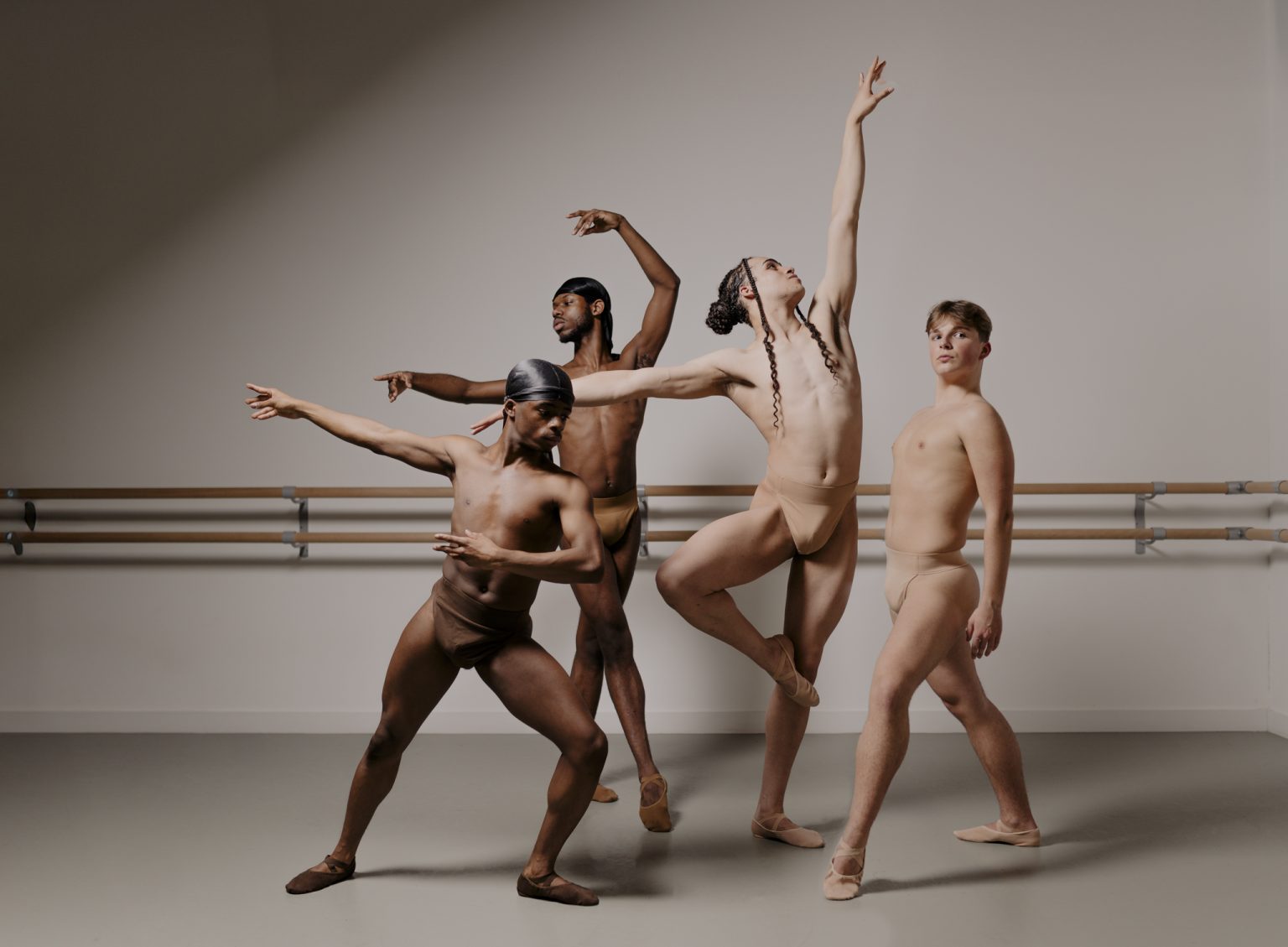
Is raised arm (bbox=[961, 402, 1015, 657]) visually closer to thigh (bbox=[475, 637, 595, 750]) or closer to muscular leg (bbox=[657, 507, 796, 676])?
muscular leg (bbox=[657, 507, 796, 676])

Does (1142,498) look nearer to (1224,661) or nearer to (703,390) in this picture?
(1224,661)

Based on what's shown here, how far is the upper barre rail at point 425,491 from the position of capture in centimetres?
483

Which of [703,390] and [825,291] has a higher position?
[825,291]

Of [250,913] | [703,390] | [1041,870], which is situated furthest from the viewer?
[703,390]

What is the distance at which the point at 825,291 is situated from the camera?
337 cm

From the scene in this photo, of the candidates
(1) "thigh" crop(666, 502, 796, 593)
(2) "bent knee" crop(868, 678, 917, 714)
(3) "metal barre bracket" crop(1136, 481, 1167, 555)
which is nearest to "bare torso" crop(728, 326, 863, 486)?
(1) "thigh" crop(666, 502, 796, 593)

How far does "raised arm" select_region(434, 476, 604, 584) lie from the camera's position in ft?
8.65

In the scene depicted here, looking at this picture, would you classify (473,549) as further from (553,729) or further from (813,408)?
(813,408)

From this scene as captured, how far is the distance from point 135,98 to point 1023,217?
13.3 feet

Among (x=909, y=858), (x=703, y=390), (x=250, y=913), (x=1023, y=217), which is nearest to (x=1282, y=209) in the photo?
(x=1023, y=217)

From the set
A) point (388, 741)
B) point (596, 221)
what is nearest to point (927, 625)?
point (388, 741)

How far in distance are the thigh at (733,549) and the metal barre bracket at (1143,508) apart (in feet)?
7.48

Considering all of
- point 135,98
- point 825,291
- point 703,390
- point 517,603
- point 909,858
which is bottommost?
point 909,858

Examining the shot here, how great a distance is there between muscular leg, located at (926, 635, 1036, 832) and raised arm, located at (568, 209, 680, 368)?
150 centimetres
